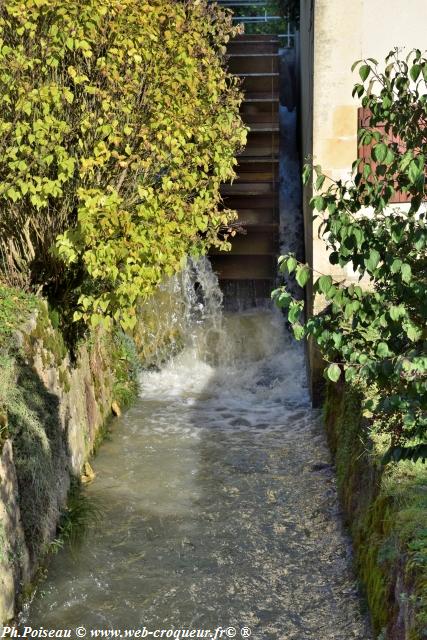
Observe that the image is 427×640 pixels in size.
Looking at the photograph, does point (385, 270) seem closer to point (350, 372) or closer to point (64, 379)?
point (350, 372)

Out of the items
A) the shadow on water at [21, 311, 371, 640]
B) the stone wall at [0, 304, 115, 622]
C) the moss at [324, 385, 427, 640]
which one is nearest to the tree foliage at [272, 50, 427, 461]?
the moss at [324, 385, 427, 640]

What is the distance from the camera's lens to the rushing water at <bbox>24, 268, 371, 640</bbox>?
20.2 feet

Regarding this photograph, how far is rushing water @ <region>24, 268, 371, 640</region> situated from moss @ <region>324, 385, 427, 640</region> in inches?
14.0

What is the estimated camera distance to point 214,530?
24.6 feet

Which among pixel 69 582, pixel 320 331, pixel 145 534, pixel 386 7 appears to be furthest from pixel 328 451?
pixel 320 331

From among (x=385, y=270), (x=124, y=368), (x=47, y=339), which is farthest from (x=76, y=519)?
(x=385, y=270)

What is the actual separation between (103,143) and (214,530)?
336cm

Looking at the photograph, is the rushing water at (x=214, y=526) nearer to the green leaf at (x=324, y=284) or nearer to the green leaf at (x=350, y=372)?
the green leaf at (x=350, y=372)

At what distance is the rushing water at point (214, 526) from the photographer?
615 cm

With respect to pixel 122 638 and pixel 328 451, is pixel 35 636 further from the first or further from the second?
pixel 328 451

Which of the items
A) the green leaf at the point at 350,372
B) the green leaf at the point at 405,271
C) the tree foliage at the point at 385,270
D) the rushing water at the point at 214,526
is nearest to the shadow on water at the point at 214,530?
the rushing water at the point at 214,526

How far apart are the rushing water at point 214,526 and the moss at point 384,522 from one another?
0.36m

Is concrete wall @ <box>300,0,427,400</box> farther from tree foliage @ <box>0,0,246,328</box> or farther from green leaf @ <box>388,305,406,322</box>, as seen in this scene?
green leaf @ <box>388,305,406,322</box>

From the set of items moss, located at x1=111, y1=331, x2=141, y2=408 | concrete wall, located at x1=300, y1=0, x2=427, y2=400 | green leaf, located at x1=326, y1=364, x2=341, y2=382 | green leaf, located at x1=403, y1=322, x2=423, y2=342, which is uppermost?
concrete wall, located at x1=300, y1=0, x2=427, y2=400
